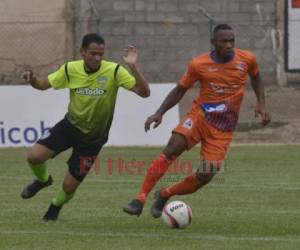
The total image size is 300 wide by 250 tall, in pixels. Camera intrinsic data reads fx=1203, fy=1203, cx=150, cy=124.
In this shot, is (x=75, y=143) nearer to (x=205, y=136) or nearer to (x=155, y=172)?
(x=155, y=172)

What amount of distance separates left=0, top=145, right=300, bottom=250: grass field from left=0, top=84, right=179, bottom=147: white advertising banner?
7.47ft

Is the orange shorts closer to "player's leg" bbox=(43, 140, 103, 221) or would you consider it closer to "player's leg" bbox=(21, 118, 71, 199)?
"player's leg" bbox=(43, 140, 103, 221)

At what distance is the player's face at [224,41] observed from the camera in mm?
11883

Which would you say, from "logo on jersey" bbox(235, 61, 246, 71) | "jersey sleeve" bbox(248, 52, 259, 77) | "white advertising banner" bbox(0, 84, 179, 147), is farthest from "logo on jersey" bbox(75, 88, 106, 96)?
"white advertising banner" bbox(0, 84, 179, 147)

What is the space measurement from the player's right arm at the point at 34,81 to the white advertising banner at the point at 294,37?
18276mm

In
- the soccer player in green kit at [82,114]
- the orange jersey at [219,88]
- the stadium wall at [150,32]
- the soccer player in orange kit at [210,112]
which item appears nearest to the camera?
the soccer player in orange kit at [210,112]

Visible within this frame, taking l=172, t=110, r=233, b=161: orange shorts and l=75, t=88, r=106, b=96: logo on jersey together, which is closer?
l=172, t=110, r=233, b=161: orange shorts

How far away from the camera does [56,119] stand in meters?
22.3

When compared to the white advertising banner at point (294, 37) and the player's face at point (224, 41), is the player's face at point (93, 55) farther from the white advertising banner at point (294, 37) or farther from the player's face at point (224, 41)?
the white advertising banner at point (294, 37)

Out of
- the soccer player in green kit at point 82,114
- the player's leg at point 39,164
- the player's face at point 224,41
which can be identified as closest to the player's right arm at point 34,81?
the soccer player in green kit at point 82,114

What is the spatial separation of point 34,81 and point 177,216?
6.55 feet

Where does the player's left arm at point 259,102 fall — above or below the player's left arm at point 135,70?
below

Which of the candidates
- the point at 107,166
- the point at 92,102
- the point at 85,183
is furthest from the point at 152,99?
the point at 92,102

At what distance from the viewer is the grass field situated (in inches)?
419
